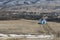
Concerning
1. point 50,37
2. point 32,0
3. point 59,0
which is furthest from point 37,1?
point 50,37

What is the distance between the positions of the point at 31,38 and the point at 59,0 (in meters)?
82.6

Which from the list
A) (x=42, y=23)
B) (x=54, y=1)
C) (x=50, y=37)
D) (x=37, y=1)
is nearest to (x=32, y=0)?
(x=37, y=1)

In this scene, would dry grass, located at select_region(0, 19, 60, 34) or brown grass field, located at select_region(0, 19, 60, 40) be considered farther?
dry grass, located at select_region(0, 19, 60, 34)

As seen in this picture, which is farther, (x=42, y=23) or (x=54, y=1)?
(x=54, y=1)

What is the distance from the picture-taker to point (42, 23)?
86.5ft

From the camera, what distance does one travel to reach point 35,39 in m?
16.6

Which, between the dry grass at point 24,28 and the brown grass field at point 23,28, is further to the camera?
the dry grass at point 24,28

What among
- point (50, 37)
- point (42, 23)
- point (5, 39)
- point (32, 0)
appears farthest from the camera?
point (32, 0)

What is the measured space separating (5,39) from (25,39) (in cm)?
141

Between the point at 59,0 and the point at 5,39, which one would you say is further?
the point at 59,0

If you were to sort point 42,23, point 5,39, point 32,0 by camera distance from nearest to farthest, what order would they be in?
point 5,39
point 42,23
point 32,0

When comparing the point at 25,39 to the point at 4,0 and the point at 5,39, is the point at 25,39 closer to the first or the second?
the point at 5,39

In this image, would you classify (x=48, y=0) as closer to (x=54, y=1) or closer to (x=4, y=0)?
(x=54, y=1)

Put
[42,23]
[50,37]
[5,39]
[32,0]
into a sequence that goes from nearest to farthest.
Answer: [5,39], [50,37], [42,23], [32,0]
